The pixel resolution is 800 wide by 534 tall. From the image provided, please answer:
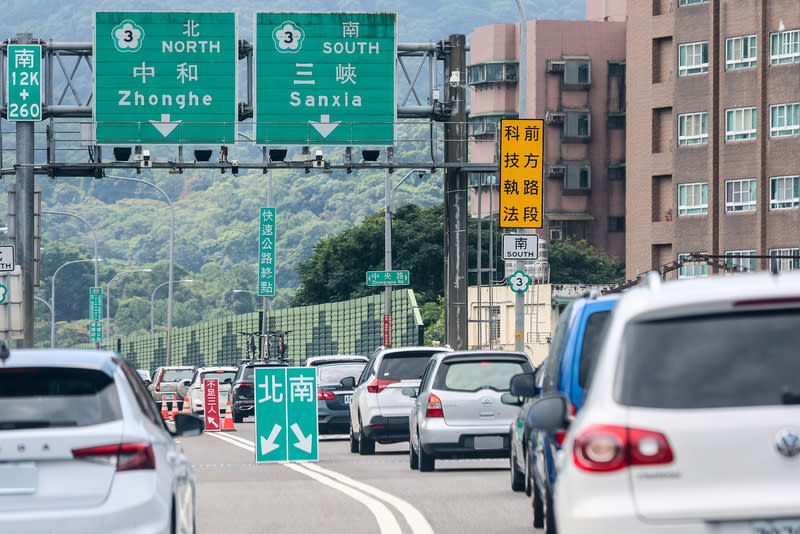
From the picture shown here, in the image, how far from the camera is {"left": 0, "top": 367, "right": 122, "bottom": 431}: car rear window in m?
8.16

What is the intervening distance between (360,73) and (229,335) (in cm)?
5384

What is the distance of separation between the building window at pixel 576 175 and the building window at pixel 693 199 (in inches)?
1021

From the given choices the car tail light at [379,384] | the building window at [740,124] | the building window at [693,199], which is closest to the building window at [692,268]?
the building window at [693,199]

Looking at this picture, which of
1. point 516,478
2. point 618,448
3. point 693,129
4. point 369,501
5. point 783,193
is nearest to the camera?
point 618,448

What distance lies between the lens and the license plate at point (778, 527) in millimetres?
6336

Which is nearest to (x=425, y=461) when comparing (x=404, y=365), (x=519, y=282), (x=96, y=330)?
(x=404, y=365)

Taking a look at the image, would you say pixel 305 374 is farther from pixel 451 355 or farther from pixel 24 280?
pixel 24 280

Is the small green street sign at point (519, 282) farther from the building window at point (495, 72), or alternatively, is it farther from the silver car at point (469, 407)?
the building window at point (495, 72)

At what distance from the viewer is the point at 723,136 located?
236ft

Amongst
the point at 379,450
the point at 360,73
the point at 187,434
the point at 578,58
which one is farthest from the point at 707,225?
the point at 187,434

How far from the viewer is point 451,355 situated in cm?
2055

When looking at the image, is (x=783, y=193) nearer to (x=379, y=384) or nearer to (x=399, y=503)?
(x=379, y=384)

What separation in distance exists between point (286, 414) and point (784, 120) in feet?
Result: 168

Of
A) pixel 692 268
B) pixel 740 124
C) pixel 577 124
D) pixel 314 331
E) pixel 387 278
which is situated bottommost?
pixel 314 331
